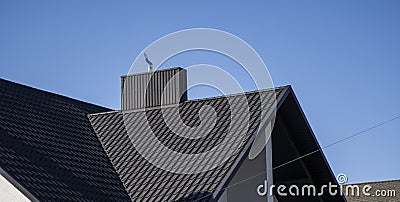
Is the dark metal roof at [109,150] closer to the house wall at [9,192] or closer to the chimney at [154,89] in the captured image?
the house wall at [9,192]

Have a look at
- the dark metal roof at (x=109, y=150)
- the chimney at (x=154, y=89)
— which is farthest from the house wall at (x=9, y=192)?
the chimney at (x=154, y=89)

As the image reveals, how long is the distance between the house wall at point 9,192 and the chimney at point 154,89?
5142 mm

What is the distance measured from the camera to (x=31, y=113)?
41.5 ft

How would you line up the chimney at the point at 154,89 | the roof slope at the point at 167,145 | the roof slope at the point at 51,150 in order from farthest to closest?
the chimney at the point at 154,89 < the roof slope at the point at 167,145 < the roof slope at the point at 51,150

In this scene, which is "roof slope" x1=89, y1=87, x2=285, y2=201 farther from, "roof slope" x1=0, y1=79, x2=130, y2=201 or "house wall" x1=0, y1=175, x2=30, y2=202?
"house wall" x1=0, y1=175, x2=30, y2=202

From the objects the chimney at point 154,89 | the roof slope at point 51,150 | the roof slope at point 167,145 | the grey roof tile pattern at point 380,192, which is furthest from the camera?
the grey roof tile pattern at point 380,192

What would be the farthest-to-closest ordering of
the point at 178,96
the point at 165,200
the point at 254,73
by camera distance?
the point at 178,96, the point at 254,73, the point at 165,200

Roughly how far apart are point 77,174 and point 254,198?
3230mm

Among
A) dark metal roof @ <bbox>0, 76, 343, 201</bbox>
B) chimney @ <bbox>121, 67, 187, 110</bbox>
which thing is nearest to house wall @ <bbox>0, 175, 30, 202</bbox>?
dark metal roof @ <bbox>0, 76, 343, 201</bbox>

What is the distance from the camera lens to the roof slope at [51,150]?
10.1 metres

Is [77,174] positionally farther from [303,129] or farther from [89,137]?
[303,129]

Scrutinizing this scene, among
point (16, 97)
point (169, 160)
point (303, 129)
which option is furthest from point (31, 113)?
point (303, 129)

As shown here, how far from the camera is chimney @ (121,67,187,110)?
47.2 ft

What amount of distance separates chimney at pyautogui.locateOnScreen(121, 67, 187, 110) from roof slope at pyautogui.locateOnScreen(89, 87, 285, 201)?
1.37ft
